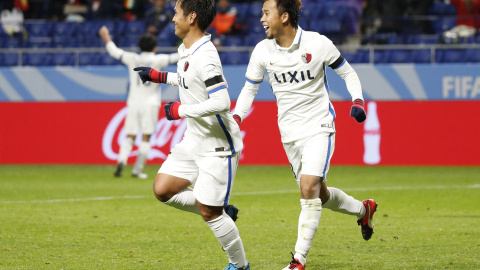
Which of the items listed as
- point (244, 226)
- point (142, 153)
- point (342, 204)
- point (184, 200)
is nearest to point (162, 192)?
point (184, 200)

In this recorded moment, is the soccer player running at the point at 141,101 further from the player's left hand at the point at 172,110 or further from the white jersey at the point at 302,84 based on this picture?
the player's left hand at the point at 172,110

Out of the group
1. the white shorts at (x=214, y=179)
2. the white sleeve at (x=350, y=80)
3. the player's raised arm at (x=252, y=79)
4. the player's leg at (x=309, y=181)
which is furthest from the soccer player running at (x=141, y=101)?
the white shorts at (x=214, y=179)

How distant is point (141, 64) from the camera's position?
13.1 m

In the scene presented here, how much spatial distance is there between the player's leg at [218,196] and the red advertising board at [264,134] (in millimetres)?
9772

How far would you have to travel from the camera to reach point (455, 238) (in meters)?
7.32

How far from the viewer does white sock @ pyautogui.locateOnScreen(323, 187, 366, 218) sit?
21.1 ft

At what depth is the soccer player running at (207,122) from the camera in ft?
17.5

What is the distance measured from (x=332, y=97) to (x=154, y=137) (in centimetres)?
355

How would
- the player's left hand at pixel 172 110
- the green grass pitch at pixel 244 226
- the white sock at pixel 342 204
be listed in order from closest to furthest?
the player's left hand at pixel 172 110, the green grass pitch at pixel 244 226, the white sock at pixel 342 204

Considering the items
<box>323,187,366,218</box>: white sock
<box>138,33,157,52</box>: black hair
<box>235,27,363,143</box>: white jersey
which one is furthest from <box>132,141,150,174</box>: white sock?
<box>235,27,363,143</box>: white jersey

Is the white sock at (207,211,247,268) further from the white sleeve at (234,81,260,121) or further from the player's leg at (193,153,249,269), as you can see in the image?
the white sleeve at (234,81,260,121)

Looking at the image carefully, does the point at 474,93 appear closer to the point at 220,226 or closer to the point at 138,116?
the point at 138,116

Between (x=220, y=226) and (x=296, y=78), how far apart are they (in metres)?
1.30

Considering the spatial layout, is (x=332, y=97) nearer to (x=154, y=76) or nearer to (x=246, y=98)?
(x=246, y=98)
